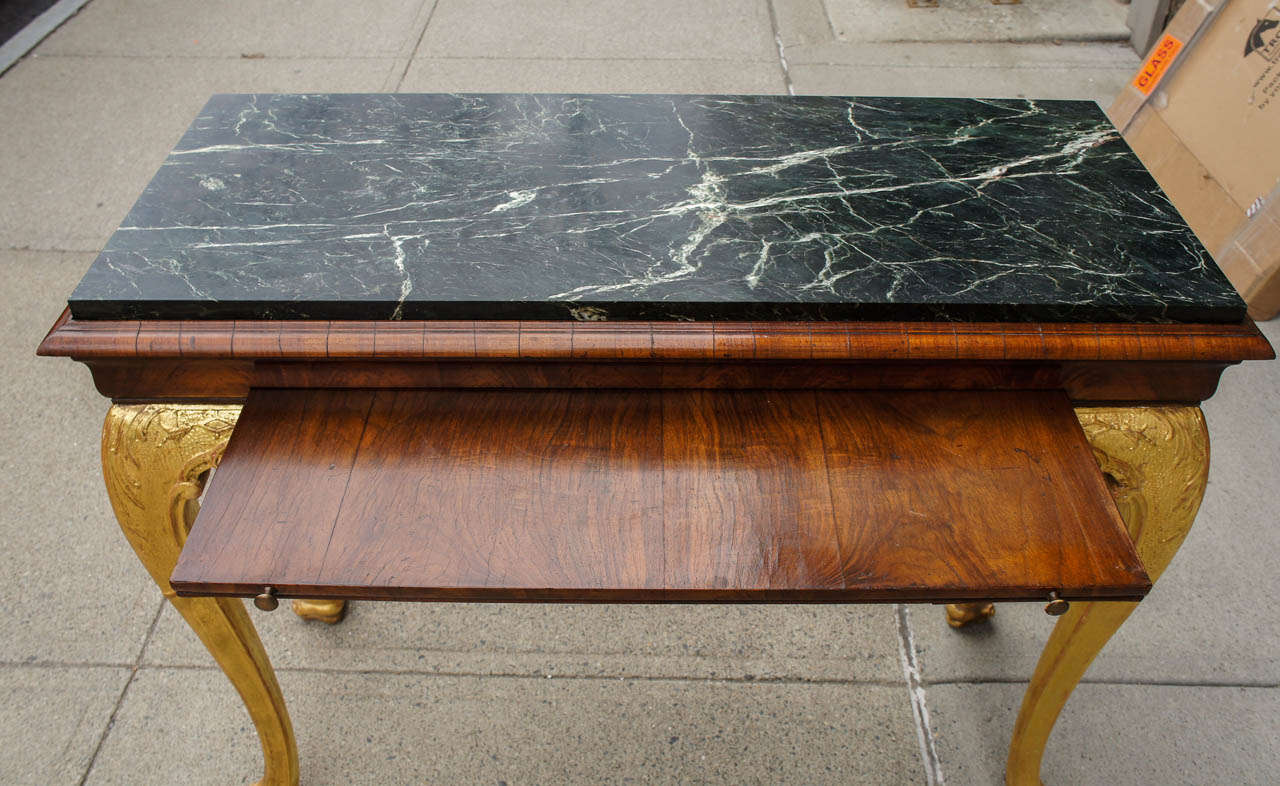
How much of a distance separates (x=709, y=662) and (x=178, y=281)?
4.51 feet

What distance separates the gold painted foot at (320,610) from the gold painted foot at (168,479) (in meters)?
0.56

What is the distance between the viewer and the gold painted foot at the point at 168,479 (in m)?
1.41

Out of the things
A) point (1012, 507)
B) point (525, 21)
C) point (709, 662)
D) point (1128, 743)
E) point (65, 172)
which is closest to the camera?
point (1012, 507)

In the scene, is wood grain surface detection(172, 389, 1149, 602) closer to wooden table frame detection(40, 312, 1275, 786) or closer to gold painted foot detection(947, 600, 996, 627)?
wooden table frame detection(40, 312, 1275, 786)

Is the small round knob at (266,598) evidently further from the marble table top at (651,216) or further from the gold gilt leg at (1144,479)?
the gold gilt leg at (1144,479)

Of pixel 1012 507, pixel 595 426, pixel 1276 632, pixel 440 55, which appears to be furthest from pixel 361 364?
pixel 440 55

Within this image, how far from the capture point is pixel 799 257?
1436 millimetres

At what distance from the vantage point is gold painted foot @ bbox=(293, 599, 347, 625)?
2100mm

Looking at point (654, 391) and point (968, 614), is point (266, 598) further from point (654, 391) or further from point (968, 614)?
point (968, 614)

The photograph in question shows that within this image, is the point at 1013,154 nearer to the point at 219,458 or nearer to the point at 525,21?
the point at 219,458

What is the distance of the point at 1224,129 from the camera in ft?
9.89

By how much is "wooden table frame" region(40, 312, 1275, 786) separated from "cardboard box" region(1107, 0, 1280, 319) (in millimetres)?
1875

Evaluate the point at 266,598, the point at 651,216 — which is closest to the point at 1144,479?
the point at 651,216

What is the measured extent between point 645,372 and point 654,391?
57 mm
